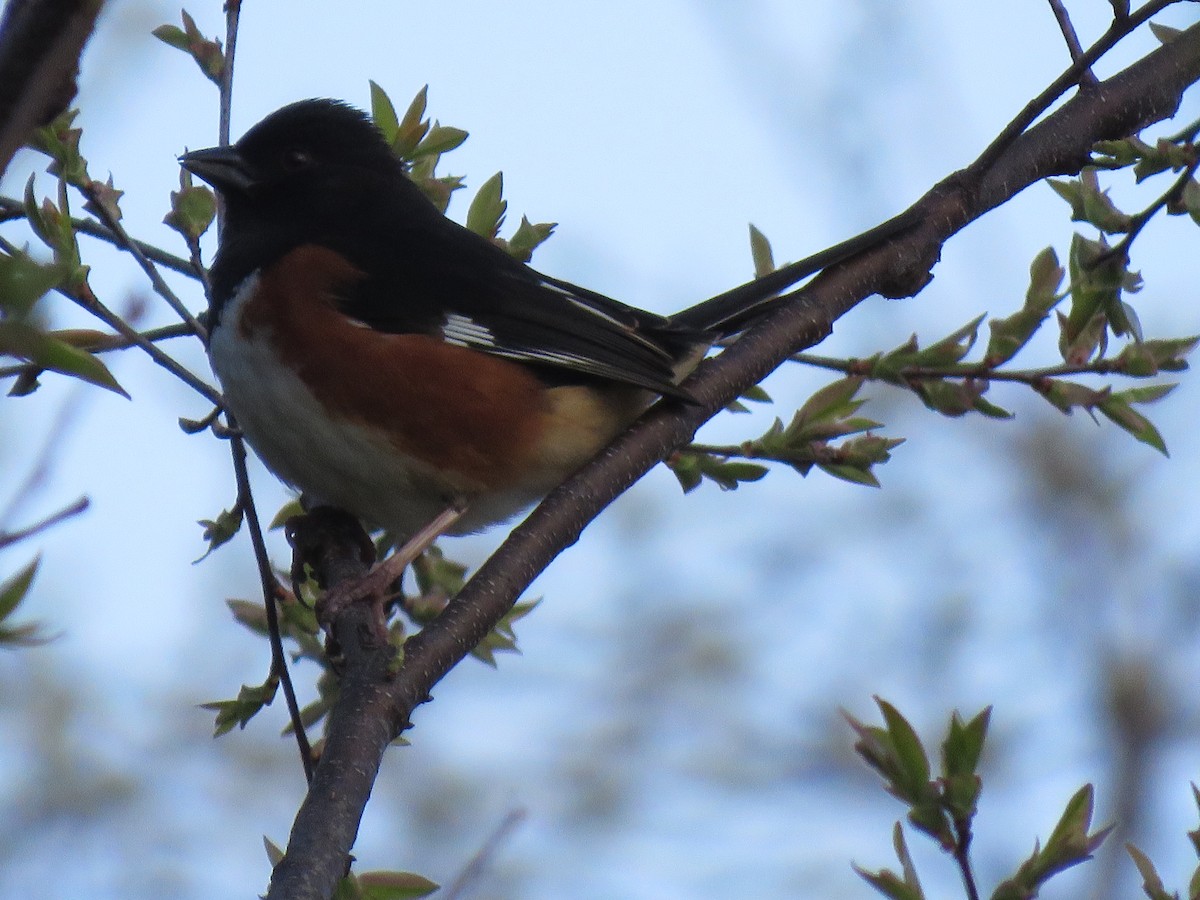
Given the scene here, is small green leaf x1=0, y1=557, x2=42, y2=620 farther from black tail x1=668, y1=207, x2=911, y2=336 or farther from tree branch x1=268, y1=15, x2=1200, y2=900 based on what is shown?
black tail x1=668, y1=207, x2=911, y2=336

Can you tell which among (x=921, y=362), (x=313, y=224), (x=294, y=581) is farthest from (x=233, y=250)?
(x=921, y=362)

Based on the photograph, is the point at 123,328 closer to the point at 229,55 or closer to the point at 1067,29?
the point at 229,55

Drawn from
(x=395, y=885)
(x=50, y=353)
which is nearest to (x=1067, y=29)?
(x=395, y=885)

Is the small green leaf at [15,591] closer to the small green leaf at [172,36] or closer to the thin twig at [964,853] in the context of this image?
the thin twig at [964,853]

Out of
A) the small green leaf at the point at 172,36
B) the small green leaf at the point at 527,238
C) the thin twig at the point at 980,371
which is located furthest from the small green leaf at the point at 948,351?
the small green leaf at the point at 172,36

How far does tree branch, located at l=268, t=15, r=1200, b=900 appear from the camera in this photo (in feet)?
7.95

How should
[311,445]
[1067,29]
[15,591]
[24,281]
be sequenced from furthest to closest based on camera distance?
1. [311,445]
2. [1067,29]
3. [15,591]
4. [24,281]

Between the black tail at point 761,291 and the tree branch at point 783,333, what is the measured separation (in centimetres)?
3

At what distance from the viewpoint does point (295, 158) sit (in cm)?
396

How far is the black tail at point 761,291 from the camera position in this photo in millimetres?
3088

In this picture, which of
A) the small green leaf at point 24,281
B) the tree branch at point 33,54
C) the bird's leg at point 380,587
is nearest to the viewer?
the tree branch at point 33,54

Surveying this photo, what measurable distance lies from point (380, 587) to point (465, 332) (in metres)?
0.86

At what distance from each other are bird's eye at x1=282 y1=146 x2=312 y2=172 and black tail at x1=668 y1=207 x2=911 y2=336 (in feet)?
3.76

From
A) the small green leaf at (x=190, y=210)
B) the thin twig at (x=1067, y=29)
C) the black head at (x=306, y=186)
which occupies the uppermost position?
the black head at (x=306, y=186)
